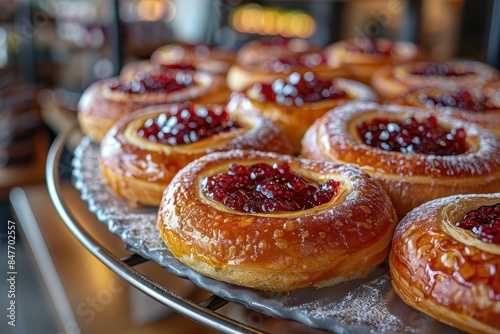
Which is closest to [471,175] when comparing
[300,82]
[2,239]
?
[300,82]

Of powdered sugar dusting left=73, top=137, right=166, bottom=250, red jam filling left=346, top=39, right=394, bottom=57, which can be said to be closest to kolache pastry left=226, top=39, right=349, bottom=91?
red jam filling left=346, top=39, right=394, bottom=57

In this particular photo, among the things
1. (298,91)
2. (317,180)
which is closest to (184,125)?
(317,180)

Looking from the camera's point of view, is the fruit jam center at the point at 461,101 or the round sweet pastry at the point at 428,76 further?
the round sweet pastry at the point at 428,76

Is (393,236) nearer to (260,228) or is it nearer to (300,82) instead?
(260,228)

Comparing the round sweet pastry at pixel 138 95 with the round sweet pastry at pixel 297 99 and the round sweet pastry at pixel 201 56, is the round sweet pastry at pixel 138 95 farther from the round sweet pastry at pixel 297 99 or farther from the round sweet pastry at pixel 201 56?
the round sweet pastry at pixel 201 56

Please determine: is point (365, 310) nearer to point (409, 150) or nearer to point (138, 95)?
point (409, 150)

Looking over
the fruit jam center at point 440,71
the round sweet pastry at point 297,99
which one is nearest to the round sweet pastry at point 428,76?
the fruit jam center at point 440,71
